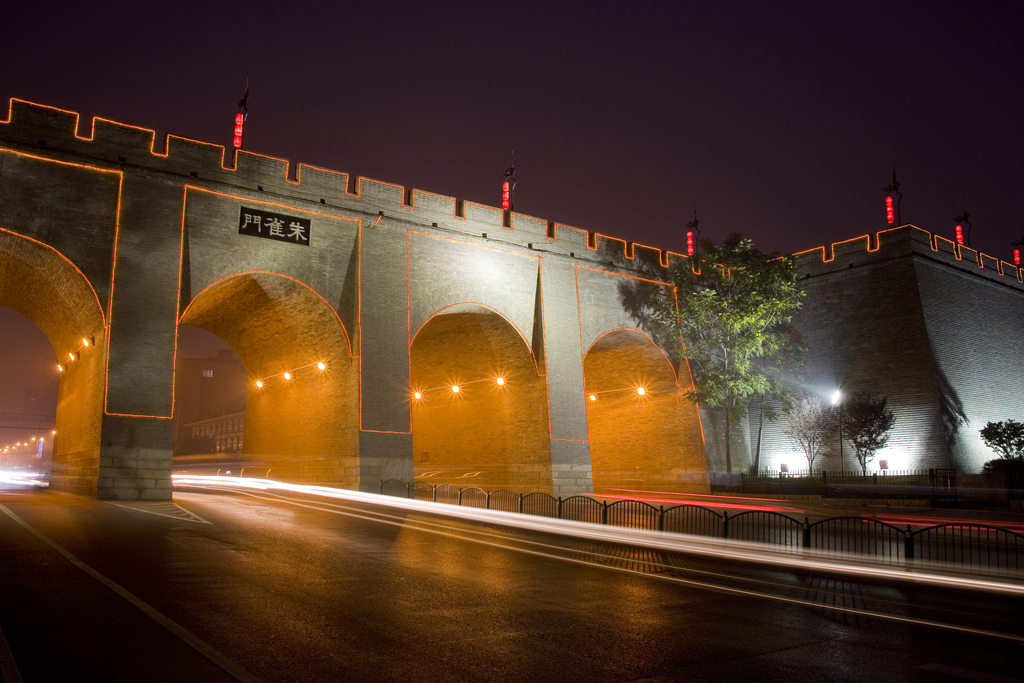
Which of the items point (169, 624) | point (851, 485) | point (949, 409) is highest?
point (949, 409)

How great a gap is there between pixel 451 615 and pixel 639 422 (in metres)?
24.4

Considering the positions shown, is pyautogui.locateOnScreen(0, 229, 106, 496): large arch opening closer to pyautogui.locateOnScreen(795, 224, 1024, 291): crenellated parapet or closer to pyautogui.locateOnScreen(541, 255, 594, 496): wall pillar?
pyautogui.locateOnScreen(541, 255, 594, 496): wall pillar

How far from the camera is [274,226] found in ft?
68.7

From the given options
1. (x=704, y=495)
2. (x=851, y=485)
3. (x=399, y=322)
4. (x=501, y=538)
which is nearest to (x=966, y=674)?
(x=501, y=538)

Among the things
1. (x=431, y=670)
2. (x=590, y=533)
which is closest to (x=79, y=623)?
(x=431, y=670)

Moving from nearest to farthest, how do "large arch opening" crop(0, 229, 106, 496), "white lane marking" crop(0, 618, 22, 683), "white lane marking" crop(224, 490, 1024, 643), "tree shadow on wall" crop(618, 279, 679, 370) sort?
"white lane marking" crop(0, 618, 22, 683) < "white lane marking" crop(224, 490, 1024, 643) < "large arch opening" crop(0, 229, 106, 496) < "tree shadow on wall" crop(618, 279, 679, 370)

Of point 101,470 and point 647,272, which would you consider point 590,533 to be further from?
point 647,272

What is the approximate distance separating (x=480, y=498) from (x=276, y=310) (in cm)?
896

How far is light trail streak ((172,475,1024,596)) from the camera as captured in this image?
361 inches

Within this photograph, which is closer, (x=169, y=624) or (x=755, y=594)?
(x=169, y=624)

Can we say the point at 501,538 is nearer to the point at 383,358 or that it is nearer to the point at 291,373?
the point at 383,358

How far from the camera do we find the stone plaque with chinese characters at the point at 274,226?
810 inches

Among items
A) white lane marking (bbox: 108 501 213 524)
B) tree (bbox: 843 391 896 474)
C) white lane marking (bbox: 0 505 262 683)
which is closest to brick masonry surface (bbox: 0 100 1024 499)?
tree (bbox: 843 391 896 474)

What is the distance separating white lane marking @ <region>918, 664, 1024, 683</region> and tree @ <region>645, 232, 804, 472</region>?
69.6 feet
